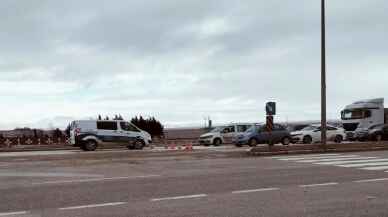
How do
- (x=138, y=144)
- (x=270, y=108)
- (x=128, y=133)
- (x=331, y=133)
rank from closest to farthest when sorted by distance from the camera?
(x=270, y=108), (x=128, y=133), (x=138, y=144), (x=331, y=133)


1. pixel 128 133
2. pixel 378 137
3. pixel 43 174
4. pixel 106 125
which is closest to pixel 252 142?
pixel 128 133

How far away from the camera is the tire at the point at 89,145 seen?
31.4 m

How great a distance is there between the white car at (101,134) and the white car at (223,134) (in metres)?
7.72

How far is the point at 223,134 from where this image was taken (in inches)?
1582

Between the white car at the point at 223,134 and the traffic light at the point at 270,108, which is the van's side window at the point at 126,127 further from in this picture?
the traffic light at the point at 270,108

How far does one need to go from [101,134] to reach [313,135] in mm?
15219

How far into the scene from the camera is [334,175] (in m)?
15.2

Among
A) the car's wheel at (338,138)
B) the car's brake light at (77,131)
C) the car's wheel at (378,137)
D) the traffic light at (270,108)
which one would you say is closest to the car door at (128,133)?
the car's brake light at (77,131)

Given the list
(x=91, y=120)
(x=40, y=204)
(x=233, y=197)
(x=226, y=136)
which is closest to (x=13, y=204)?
(x=40, y=204)

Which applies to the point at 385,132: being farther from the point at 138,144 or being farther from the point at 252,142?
the point at 138,144

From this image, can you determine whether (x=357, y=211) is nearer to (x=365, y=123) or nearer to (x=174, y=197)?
(x=174, y=197)

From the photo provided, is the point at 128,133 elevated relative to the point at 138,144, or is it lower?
elevated

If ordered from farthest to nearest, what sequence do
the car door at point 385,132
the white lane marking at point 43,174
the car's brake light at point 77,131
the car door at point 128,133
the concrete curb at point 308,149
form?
the car door at point 385,132 → the car door at point 128,133 → the car's brake light at point 77,131 → the concrete curb at point 308,149 → the white lane marking at point 43,174

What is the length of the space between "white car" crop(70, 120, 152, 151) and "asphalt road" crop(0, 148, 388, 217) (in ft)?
40.3
